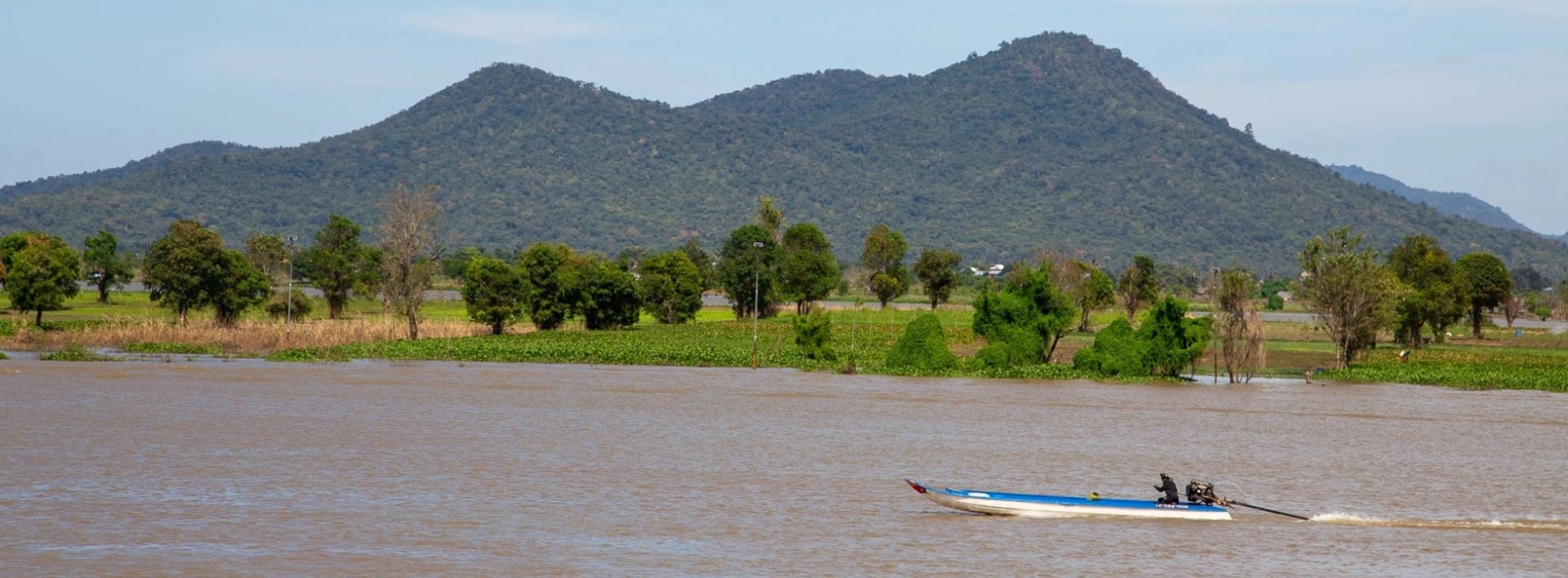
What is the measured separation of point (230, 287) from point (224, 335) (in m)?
7.71

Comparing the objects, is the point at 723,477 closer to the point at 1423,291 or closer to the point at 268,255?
the point at 1423,291

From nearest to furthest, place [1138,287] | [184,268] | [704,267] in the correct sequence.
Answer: [184,268], [1138,287], [704,267]

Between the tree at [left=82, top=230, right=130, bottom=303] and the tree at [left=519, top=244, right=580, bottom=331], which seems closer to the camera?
the tree at [left=519, top=244, right=580, bottom=331]

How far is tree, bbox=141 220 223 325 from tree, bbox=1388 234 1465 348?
59792 millimetres

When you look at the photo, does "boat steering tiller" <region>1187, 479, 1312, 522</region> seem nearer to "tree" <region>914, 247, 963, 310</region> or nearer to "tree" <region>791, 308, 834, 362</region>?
"tree" <region>791, 308, 834, 362</region>

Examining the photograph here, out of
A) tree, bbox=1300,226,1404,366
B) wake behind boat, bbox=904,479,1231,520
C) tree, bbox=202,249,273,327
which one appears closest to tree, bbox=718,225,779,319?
tree, bbox=202,249,273,327

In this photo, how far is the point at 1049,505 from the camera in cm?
2669

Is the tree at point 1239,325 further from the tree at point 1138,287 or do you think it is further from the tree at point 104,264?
the tree at point 104,264

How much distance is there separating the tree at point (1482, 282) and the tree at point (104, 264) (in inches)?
3506

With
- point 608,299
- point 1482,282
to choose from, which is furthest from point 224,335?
point 1482,282

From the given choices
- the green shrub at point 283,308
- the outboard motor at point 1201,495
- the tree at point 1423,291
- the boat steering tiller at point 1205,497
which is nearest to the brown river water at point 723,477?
the boat steering tiller at point 1205,497

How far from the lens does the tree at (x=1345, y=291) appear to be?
6625cm

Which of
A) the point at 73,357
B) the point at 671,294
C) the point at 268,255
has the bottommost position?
the point at 73,357

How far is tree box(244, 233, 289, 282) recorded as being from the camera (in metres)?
115
